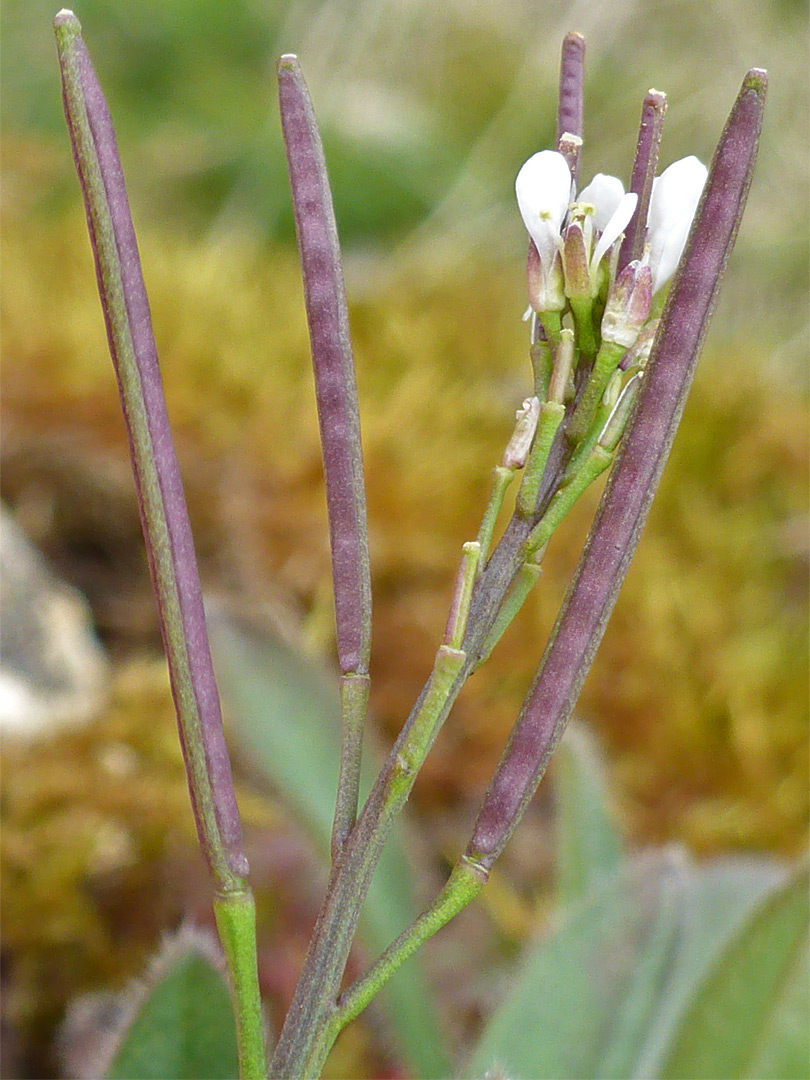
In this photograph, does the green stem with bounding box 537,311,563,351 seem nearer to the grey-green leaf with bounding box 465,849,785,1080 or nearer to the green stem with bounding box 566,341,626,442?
the green stem with bounding box 566,341,626,442

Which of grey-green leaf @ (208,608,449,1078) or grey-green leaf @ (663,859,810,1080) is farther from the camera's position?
grey-green leaf @ (208,608,449,1078)

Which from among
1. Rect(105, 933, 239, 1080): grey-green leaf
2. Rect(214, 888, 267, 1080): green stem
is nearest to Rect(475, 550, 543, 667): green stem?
Rect(214, 888, 267, 1080): green stem

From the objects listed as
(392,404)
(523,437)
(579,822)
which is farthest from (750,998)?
(392,404)

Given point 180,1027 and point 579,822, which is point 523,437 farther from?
point 579,822

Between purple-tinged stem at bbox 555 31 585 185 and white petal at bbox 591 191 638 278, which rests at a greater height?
purple-tinged stem at bbox 555 31 585 185

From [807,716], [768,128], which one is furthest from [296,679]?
[768,128]

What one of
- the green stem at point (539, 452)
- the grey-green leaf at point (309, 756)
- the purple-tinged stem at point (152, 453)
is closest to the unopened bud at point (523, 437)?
the green stem at point (539, 452)

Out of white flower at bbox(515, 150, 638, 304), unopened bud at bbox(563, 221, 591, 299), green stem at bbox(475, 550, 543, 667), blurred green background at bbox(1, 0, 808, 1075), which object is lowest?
green stem at bbox(475, 550, 543, 667)

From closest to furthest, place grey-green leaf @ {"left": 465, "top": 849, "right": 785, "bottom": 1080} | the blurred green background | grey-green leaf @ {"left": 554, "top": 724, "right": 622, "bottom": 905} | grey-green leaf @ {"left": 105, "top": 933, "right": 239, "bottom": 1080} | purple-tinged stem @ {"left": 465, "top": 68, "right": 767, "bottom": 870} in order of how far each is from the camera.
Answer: purple-tinged stem @ {"left": 465, "top": 68, "right": 767, "bottom": 870} → grey-green leaf @ {"left": 105, "top": 933, "right": 239, "bottom": 1080} → grey-green leaf @ {"left": 465, "top": 849, "right": 785, "bottom": 1080} → grey-green leaf @ {"left": 554, "top": 724, "right": 622, "bottom": 905} → the blurred green background
